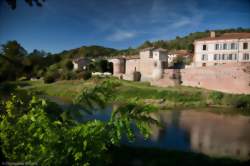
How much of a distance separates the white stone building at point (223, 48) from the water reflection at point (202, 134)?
3.30ft

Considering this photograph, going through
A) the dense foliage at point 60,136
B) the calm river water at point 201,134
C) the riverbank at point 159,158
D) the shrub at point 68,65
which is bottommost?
the riverbank at point 159,158

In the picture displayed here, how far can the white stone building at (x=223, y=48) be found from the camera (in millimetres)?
4248

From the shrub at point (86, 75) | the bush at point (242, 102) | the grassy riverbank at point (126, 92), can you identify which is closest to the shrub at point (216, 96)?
the grassy riverbank at point (126, 92)

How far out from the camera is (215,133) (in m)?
6.00

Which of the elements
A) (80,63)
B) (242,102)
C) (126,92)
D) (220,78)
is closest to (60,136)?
(80,63)

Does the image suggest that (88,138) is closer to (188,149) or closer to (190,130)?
(190,130)

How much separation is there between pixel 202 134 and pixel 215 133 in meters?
0.26

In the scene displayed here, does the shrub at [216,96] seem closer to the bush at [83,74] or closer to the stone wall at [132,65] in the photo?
the stone wall at [132,65]

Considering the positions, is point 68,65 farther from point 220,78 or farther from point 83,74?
point 220,78

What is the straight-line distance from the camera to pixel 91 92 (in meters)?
3.08

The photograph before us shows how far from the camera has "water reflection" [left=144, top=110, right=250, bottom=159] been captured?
5.11 metres

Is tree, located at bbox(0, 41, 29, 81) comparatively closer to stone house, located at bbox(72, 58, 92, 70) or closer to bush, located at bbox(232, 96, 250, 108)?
stone house, located at bbox(72, 58, 92, 70)

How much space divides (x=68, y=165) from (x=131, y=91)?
1.53m

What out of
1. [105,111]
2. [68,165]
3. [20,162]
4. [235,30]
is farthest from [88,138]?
[235,30]
